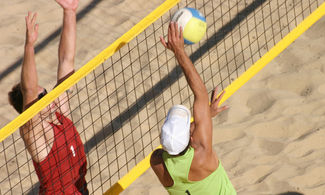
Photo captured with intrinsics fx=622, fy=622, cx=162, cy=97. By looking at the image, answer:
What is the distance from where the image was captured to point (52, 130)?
4.79 m

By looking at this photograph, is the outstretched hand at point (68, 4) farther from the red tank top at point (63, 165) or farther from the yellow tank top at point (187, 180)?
the yellow tank top at point (187, 180)

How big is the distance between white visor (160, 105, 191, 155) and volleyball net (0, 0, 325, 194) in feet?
6.20

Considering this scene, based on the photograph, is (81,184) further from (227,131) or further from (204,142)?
(227,131)

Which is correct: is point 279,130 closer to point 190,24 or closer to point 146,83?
point 146,83

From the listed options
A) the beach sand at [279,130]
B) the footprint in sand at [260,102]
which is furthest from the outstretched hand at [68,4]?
the footprint in sand at [260,102]

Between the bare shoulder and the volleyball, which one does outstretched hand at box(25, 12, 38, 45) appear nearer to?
the volleyball

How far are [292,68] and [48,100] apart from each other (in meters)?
3.21

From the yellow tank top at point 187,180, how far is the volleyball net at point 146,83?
5.48 ft

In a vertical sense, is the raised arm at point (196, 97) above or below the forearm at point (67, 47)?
below

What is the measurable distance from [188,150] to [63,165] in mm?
1153

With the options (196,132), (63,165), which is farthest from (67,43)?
(196,132)

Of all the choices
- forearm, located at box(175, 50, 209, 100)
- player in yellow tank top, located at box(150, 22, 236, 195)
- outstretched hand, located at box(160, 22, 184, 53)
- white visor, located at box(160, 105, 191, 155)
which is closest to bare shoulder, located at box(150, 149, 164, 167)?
player in yellow tank top, located at box(150, 22, 236, 195)

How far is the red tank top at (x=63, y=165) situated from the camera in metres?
4.75

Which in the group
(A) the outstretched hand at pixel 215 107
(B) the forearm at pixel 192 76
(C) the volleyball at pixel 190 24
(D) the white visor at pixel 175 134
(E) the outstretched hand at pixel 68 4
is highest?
(E) the outstretched hand at pixel 68 4
